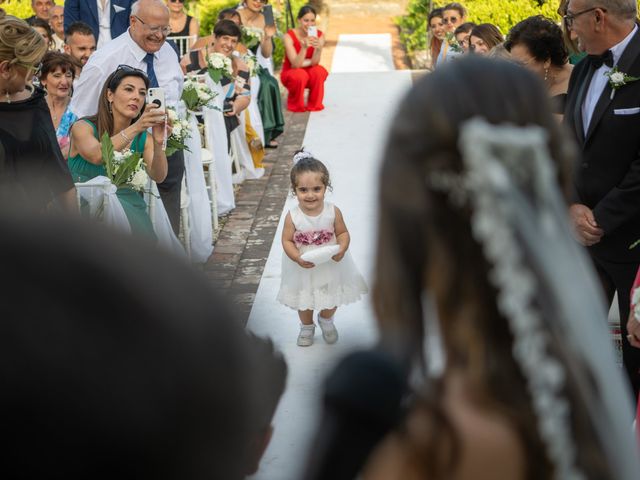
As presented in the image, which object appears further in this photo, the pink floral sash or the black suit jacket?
the pink floral sash

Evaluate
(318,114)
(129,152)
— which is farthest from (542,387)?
(318,114)

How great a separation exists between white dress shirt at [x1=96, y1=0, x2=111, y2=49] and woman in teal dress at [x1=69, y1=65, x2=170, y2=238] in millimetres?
2510

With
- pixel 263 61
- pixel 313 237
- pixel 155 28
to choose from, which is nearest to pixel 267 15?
pixel 263 61

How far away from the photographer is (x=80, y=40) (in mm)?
8477

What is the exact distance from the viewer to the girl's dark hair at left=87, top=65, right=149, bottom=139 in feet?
20.6

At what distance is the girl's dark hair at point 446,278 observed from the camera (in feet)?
3.86

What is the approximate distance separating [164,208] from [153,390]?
6.07m

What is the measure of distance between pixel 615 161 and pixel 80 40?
5.37m

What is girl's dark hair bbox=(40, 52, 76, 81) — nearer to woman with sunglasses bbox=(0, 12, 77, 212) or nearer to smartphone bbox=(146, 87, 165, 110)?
smartphone bbox=(146, 87, 165, 110)

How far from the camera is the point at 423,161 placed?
3.98 ft

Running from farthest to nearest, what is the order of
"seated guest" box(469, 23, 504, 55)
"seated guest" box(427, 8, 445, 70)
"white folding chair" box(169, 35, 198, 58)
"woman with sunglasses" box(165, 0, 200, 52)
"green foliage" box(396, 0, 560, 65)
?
"green foliage" box(396, 0, 560, 65) → "woman with sunglasses" box(165, 0, 200, 52) → "white folding chair" box(169, 35, 198, 58) → "seated guest" box(427, 8, 445, 70) → "seated guest" box(469, 23, 504, 55)

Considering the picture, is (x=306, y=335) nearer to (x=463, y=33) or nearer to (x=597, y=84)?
(x=597, y=84)

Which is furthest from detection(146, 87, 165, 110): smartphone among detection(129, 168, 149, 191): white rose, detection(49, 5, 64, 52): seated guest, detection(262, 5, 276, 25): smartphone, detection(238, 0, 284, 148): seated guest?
detection(262, 5, 276, 25): smartphone

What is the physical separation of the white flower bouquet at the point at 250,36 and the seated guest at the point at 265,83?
16cm
